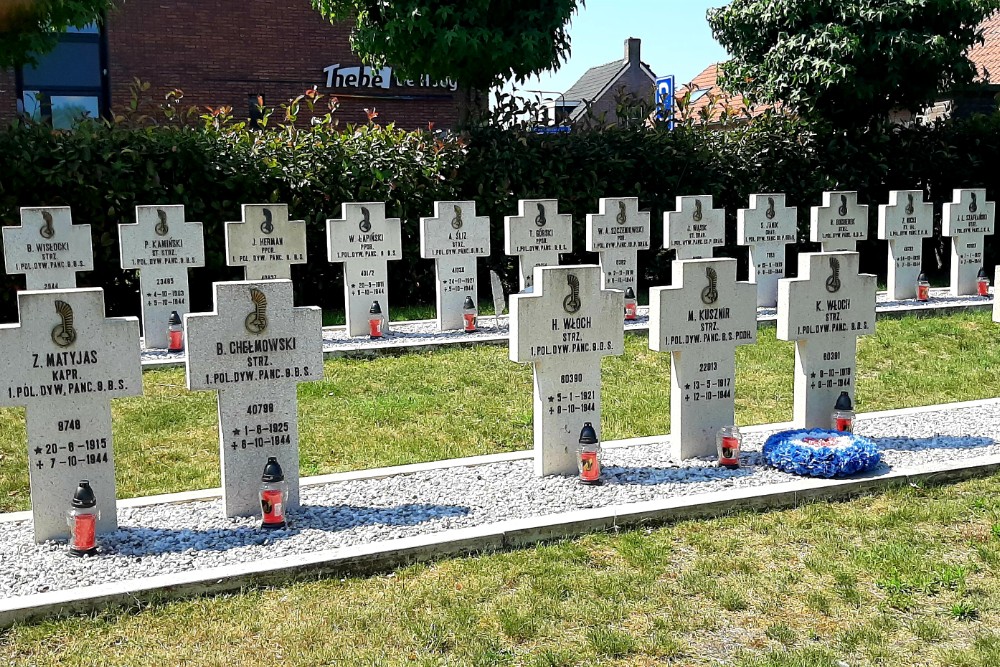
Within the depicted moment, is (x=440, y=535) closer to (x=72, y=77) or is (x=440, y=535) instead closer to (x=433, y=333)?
(x=433, y=333)

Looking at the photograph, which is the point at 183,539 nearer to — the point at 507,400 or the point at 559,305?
the point at 559,305

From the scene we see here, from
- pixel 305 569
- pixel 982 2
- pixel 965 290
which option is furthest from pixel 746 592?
pixel 982 2

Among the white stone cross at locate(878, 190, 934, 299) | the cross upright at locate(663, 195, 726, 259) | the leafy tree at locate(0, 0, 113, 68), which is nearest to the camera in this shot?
the cross upright at locate(663, 195, 726, 259)

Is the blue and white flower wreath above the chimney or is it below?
below

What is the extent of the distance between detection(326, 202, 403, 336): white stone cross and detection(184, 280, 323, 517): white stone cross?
6.29 metres

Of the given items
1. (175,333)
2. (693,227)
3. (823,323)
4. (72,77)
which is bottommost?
(175,333)

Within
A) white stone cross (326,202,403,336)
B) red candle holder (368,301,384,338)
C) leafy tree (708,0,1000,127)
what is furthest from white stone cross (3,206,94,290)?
leafy tree (708,0,1000,127)

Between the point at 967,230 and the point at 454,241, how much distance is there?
752 cm

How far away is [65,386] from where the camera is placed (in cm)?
570

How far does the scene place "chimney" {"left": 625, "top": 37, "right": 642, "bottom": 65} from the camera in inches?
1908

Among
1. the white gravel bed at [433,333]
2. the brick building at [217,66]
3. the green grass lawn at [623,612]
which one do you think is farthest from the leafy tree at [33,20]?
the green grass lawn at [623,612]

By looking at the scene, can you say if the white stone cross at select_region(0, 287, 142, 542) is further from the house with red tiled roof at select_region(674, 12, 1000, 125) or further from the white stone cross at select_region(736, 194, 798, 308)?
the house with red tiled roof at select_region(674, 12, 1000, 125)

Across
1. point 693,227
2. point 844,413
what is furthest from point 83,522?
point 693,227

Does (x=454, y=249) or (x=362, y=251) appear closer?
(x=362, y=251)
